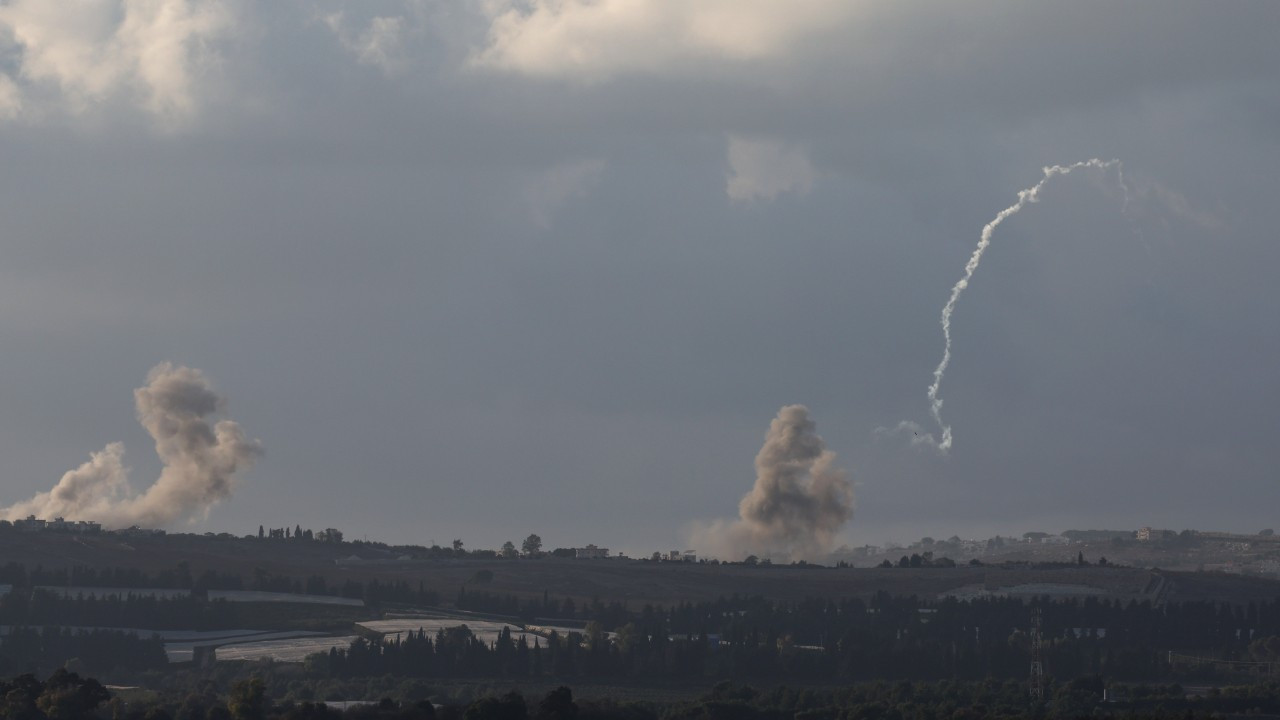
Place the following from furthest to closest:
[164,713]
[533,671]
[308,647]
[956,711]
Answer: [308,647] < [533,671] < [956,711] < [164,713]

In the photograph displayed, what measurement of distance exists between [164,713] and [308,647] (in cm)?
6442

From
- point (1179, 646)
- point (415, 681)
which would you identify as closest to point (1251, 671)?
point (1179, 646)

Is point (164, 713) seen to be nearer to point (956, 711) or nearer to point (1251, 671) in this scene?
point (956, 711)

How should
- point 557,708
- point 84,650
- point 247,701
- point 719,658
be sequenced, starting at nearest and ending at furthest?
point 247,701
point 557,708
point 84,650
point 719,658

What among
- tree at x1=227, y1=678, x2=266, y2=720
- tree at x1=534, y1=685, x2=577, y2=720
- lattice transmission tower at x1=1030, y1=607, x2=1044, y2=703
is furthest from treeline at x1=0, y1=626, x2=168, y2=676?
lattice transmission tower at x1=1030, y1=607, x2=1044, y2=703

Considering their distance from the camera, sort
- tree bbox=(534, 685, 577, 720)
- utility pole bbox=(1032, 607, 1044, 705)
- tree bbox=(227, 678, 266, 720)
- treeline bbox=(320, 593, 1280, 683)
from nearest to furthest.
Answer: tree bbox=(227, 678, 266, 720)
tree bbox=(534, 685, 577, 720)
utility pole bbox=(1032, 607, 1044, 705)
treeline bbox=(320, 593, 1280, 683)

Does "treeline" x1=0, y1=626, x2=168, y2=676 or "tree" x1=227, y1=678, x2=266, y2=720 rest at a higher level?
"treeline" x1=0, y1=626, x2=168, y2=676

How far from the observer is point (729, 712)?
137 metres

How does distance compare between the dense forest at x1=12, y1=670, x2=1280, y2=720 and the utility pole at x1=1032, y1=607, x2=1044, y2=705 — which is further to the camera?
the utility pole at x1=1032, y1=607, x2=1044, y2=705

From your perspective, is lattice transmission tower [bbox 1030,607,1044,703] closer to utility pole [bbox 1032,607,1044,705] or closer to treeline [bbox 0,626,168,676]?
utility pole [bbox 1032,607,1044,705]

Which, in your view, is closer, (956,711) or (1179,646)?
(956,711)

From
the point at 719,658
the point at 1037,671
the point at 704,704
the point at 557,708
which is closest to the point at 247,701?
the point at 557,708

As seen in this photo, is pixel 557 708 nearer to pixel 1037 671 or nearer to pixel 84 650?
pixel 1037 671

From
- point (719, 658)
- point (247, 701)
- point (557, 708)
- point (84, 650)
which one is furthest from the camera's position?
point (719, 658)
